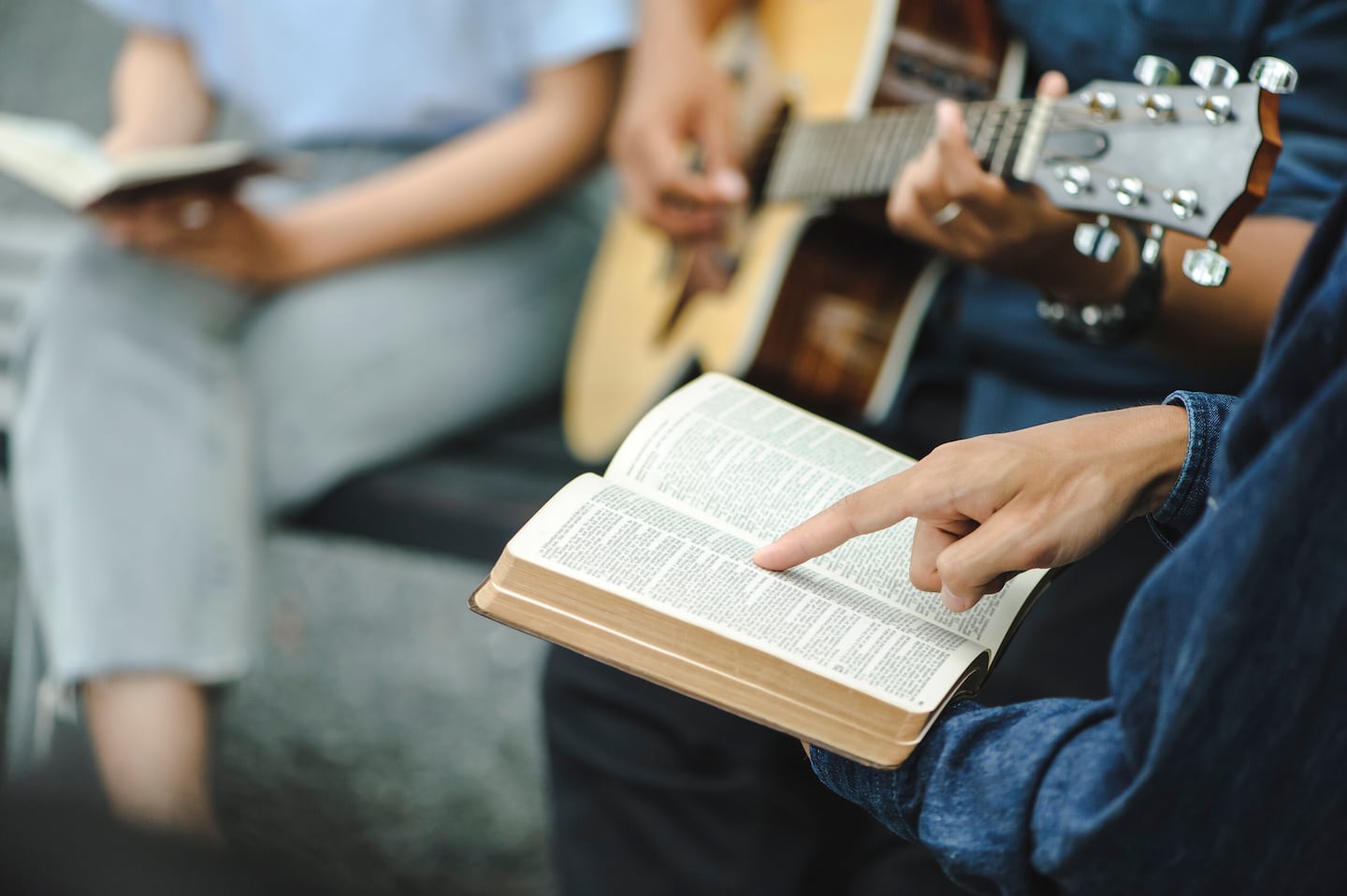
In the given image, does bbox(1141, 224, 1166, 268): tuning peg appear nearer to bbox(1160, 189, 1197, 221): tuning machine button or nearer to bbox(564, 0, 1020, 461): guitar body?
bbox(1160, 189, 1197, 221): tuning machine button

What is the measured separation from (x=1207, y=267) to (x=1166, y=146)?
0.09 metres

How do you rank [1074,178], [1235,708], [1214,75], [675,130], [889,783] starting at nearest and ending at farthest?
1. [1235,708]
2. [889,783]
3. [1214,75]
4. [1074,178]
5. [675,130]

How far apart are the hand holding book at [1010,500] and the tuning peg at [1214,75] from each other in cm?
19

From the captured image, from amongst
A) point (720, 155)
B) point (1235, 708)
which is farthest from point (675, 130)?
point (1235, 708)

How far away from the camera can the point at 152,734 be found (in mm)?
962

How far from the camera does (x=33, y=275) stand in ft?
4.62

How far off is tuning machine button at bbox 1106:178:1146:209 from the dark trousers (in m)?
0.24

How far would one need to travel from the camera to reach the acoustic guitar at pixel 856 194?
600 mm

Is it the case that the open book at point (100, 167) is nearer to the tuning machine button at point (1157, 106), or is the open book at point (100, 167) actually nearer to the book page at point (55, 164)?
the book page at point (55, 164)

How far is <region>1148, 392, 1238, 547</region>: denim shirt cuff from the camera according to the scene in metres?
0.48

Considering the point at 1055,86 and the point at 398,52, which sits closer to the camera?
the point at 1055,86

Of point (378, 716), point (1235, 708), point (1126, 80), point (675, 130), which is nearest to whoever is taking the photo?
point (1235, 708)

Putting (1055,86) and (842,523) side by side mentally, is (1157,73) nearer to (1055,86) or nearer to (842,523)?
(1055,86)

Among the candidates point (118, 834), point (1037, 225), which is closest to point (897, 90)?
point (1037, 225)
